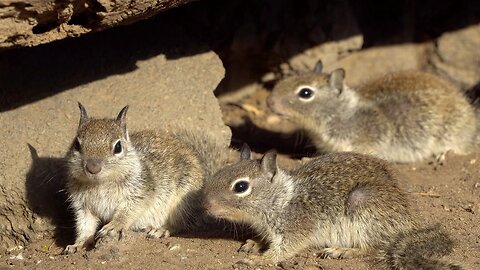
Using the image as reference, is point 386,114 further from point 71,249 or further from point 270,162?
point 71,249

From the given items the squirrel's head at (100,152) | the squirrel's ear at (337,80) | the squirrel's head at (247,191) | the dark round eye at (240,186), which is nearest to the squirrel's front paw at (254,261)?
the squirrel's head at (247,191)

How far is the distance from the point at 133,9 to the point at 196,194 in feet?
7.36

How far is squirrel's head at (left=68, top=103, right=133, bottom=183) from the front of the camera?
782 centimetres

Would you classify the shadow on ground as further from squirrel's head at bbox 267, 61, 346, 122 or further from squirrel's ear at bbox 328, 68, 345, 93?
squirrel's ear at bbox 328, 68, 345, 93

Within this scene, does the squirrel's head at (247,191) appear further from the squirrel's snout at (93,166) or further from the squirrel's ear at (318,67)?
the squirrel's ear at (318,67)

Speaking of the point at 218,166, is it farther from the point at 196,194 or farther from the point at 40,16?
the point at 40,16

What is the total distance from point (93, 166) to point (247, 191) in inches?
60.6

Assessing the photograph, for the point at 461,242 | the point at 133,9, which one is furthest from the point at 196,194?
the point at 461,242

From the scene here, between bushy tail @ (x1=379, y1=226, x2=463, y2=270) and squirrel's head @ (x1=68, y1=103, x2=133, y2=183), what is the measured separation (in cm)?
277

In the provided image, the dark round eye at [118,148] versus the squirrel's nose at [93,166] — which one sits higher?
the dark round eye at [118,148]

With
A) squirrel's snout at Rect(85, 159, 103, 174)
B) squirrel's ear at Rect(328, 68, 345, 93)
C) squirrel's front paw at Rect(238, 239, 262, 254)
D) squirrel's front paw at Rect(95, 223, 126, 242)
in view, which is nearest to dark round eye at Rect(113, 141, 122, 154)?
squirrel's snout at Rect(85, 159, 103, 174)

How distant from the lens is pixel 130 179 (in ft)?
27.1

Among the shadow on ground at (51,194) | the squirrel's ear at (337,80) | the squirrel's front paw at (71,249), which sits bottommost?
the squirrel's front paw at (71,249)

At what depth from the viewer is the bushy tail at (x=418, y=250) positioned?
7.20m
